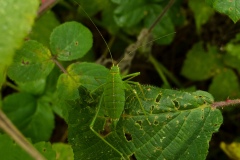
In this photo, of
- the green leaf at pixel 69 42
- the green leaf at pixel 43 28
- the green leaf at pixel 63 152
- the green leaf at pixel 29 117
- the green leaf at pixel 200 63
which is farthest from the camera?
the green leaf at pixel 200 63

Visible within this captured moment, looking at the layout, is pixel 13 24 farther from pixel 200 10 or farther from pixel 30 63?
pixel 200 10

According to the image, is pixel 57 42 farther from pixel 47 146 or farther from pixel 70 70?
pixel 47 146

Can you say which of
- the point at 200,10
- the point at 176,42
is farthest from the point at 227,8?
Result: the point at 176,42

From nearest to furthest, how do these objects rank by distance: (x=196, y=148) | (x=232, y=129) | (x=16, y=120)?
(x=196, y=148) → (x=16, y=120) → (x=232, y=129)

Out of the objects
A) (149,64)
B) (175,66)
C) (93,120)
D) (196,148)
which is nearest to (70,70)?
(93,120)

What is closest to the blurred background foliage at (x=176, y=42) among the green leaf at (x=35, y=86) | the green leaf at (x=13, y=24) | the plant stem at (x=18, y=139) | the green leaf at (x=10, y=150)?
the green leaf at (x=35, y=86)

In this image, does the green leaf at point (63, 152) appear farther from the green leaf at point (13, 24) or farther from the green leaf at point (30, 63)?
the green leaf at point (13, 24)
